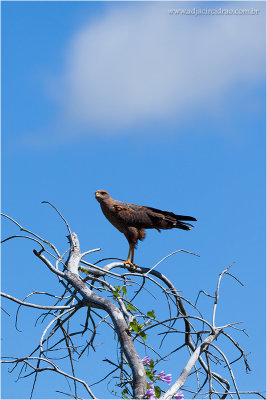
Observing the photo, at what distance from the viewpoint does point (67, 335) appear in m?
4.01

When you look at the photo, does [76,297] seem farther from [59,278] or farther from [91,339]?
[91,339]

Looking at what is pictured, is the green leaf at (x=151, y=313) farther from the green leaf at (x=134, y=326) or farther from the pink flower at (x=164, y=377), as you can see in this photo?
the pink flower at (x=164, y=377)

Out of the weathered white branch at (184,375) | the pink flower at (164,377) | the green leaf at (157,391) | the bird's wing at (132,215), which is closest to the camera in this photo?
the weathered white branch at (184,375)

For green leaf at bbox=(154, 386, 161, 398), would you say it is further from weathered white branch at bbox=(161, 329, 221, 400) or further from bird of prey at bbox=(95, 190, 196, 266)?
bird of prey at bbox=(95, 190, 196, 266)

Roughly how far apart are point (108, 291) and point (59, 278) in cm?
49

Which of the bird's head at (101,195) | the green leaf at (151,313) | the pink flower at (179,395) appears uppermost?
the bird's head at (101,195)

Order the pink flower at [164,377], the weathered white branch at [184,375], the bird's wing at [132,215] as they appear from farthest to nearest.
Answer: the bird's wing at [132,215], the pink flower at [164,377], the weathered white branch at [184,375]

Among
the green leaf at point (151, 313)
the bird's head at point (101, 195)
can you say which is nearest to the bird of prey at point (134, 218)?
the bird's head at point (101, 195)

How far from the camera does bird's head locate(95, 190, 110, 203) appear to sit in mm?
6231

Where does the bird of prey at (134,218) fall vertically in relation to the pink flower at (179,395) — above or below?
above

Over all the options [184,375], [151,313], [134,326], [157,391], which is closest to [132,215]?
[151,313]

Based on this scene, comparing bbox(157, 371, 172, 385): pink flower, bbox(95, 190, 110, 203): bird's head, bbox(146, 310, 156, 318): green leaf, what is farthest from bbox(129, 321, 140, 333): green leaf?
bbox(95, 190, 110, 203): bird's head

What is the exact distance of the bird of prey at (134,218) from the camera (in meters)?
6.18

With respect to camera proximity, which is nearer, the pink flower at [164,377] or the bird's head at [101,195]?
the pink flower at [164,377]
